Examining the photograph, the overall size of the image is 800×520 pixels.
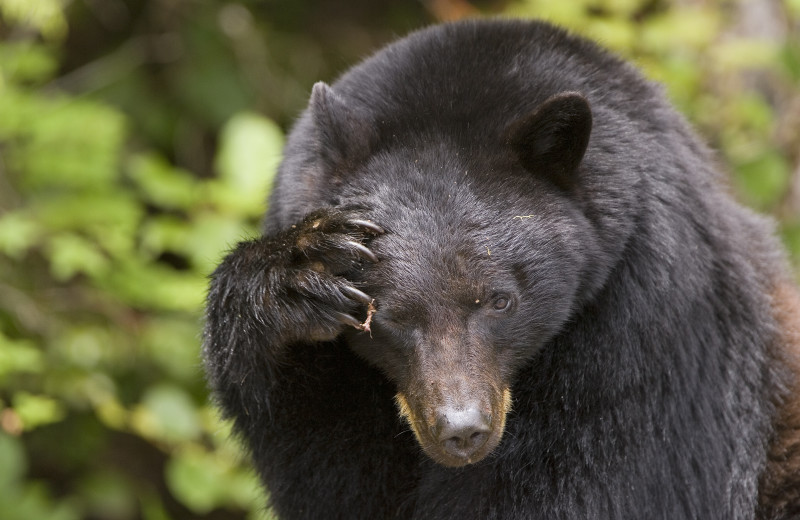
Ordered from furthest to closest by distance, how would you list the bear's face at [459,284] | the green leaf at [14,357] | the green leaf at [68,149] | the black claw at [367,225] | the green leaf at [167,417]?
the green leaf at [68,149]
the green leaf at [167,417]
the green leaf at [14,357]
the black claw at [367,225]
the bear's face at [459,284]

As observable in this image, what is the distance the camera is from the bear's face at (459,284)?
2701mm

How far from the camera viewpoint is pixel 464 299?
276 cm

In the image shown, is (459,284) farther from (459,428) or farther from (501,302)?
(459,428)

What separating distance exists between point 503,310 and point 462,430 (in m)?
0.41

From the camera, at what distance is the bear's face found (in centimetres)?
270

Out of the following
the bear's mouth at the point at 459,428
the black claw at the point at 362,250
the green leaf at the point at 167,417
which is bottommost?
the green leaf at the point at 167,417

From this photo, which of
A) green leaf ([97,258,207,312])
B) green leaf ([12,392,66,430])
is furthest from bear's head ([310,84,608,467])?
green leaf ([97,258,207,312])

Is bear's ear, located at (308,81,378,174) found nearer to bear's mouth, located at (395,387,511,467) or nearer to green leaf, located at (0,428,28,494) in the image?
bear's mouth, located at (395,387,511,467)

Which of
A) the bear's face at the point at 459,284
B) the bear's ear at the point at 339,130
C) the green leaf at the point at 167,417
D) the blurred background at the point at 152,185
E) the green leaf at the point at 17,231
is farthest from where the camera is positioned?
the blurred background at the point at 152,185

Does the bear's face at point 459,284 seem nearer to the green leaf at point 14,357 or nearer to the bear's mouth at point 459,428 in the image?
the bear's mouth at point 459,428

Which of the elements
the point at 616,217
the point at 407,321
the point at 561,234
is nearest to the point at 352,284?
the point at 407,321

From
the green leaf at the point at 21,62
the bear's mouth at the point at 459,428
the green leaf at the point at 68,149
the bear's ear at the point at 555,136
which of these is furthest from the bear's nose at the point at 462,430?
the green leaf at the point at 21,62

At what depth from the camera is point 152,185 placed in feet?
16.1

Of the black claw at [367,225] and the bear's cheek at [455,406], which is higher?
the black claw at [367,225]
